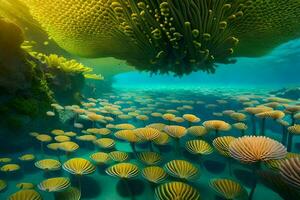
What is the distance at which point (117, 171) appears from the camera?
3.45m

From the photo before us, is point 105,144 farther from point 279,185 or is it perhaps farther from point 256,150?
point 279,185

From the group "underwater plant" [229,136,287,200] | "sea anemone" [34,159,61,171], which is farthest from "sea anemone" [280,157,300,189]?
"sea anemone" [34,159,61,171]

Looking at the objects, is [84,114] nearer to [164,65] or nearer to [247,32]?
[164,65]

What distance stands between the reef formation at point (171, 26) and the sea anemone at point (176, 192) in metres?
2.49

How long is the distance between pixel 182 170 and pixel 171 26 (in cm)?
239

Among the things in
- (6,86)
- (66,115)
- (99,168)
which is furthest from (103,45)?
(99,168)

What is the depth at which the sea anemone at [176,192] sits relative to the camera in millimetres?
2900

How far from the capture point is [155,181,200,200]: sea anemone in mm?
2900

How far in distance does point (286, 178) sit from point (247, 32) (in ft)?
11.3

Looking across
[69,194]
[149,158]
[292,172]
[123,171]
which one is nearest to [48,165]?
[69,194]

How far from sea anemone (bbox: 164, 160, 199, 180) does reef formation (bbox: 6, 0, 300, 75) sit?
2151 millimetres

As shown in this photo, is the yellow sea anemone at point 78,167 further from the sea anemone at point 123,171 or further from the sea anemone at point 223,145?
the sea anemone at point 223,145

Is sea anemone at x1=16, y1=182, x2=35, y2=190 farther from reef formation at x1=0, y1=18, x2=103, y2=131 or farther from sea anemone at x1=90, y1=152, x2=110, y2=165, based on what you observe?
reef formation at x1=0, y1=18, x2=103, y2=131

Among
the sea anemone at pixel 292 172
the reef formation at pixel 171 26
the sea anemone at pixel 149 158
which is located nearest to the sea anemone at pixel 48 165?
the sea anemone at pixel 149 158
